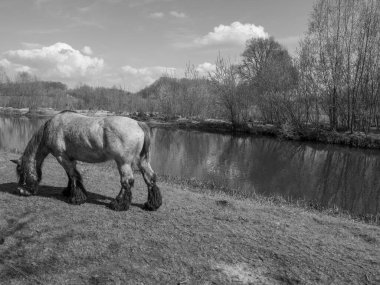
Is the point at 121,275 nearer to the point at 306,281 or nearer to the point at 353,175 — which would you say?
the point at 306,281

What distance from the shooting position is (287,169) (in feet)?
51.8

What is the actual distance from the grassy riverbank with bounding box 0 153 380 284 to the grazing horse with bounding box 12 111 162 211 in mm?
337

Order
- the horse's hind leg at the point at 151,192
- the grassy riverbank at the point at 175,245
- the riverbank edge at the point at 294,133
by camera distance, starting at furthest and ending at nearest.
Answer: the riverbank edge at the point at 294,133 < the horse's hind leg at the point at 151,192 < the grassy riverbank at the point at 175,245

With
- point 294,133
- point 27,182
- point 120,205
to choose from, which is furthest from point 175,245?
point 294,133

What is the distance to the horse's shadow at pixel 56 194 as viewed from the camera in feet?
22.1

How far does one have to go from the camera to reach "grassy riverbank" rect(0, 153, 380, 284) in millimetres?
4004

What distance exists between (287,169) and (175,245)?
12.2 meters

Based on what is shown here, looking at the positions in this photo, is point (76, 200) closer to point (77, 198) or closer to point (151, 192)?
point (77, 198)

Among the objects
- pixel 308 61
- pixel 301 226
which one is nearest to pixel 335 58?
pixel 308 61

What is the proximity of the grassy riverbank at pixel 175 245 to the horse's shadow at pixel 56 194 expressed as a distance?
45 mm

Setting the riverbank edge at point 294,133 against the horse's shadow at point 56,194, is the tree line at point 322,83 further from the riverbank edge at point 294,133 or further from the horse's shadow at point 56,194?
the horse's shadow at point 56,194

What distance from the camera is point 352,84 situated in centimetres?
2725

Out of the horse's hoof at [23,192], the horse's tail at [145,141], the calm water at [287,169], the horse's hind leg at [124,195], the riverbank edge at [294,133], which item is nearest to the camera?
the horse's hind leg at [124,195]

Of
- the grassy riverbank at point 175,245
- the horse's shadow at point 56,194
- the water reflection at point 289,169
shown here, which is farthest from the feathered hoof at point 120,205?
the water reflection at point 289,169
